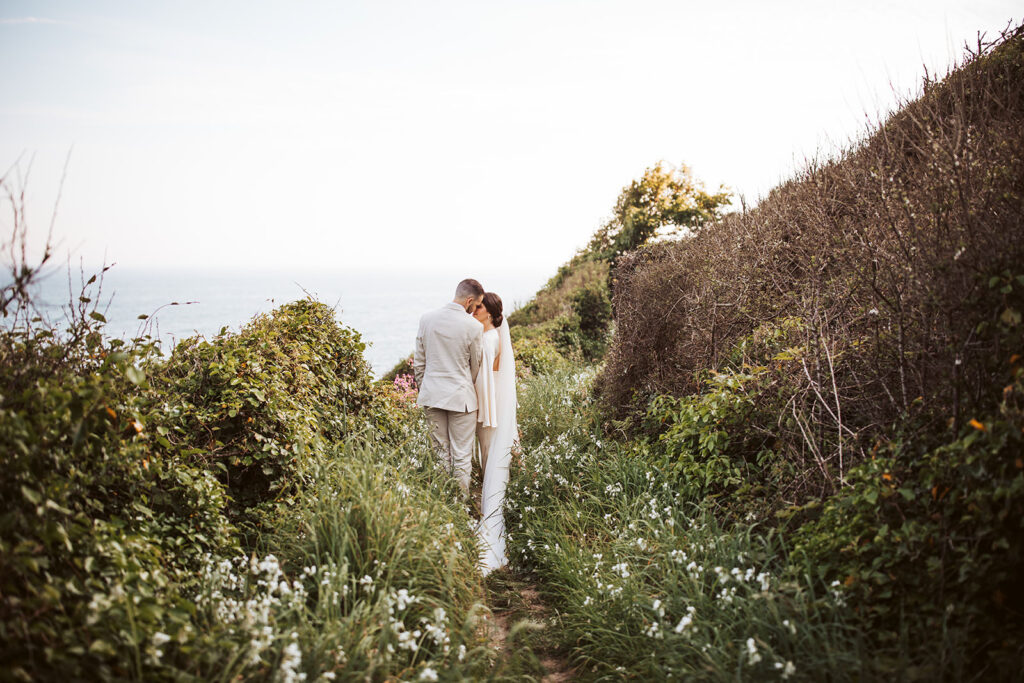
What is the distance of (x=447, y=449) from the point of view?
5484mm

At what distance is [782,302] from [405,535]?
431cm

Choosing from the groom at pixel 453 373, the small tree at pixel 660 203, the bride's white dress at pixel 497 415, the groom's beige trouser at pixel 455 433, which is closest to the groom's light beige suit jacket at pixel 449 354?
the groom at pixel 453 373

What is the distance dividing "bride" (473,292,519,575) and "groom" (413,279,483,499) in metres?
0.16

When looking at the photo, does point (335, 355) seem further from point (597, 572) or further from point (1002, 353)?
point (1002, 353)

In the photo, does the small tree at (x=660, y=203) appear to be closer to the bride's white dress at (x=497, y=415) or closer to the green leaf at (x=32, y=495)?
the bride's white dress at (x=497, y=415)

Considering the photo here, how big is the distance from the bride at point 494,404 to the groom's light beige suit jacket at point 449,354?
226 millimetres

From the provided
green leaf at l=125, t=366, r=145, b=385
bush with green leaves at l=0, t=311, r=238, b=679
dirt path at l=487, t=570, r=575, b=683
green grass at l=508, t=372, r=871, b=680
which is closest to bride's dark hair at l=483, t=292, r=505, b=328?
green grass at l=508, t=372, r=871, b=680

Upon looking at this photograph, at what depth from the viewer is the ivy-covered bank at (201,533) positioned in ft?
7.45

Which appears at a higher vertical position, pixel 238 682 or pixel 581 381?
pixel 581 381

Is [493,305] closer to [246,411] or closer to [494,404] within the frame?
[494,404]

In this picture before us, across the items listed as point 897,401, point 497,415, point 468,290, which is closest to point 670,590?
point 897,401

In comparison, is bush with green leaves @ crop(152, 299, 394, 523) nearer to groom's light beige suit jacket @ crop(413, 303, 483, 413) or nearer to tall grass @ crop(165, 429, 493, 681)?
tall grass @ crop(165, 429, 493, 681)

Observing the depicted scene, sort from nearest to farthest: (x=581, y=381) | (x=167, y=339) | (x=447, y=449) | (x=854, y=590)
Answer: (x=854, y=590), (x=167, y=339), (x=447, y=449), (x=581, y=381)

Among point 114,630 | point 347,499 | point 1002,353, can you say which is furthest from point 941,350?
Answer: point 114,630
